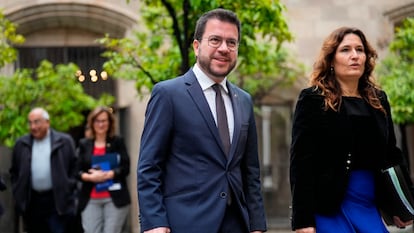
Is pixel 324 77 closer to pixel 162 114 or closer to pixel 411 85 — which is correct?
pixel 162 114

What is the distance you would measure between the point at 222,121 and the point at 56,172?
6301mm

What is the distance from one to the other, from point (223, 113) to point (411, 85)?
8216mm

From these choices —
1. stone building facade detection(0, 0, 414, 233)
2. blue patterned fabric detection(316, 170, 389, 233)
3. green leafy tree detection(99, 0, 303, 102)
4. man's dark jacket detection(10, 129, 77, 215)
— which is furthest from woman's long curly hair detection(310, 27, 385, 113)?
stone building facade detection(0, 0, 414, 233)

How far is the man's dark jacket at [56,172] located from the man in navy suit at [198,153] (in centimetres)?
610

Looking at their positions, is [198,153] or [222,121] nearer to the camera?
[198,153]

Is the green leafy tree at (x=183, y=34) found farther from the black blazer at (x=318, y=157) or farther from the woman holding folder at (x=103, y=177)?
the black blazer at (x=318, y=157)

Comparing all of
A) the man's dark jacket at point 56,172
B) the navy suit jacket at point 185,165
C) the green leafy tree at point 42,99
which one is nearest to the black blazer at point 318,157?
the navy suit jacket at point 185,165

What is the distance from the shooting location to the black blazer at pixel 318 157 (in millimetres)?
5213

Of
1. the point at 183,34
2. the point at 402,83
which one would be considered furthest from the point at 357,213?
the point at 402,83

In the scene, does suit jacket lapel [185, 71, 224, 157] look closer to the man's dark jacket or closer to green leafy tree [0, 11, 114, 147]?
the man's dark jacket

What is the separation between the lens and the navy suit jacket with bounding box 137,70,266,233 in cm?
468

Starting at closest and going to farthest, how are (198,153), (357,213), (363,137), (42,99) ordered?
(198,153)
(357,213)
(363,137)
(42,99)

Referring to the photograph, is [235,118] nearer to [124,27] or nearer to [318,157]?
[318,157]

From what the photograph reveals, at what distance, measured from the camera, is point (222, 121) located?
4.87 m
